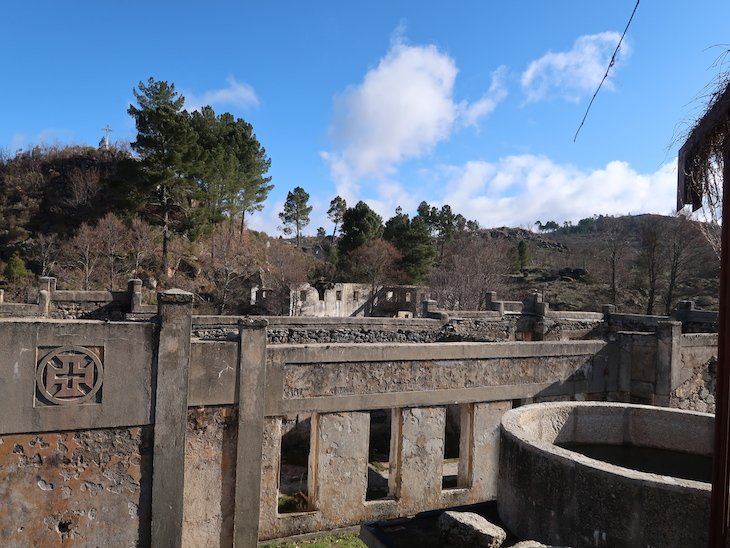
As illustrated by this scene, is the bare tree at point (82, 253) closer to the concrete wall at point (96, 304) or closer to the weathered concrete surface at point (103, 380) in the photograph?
the concrete wall at point (96, 304)

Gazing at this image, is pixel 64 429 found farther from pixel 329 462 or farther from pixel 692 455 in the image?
pixel 692 455

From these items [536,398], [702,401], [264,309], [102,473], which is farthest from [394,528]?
[264,309]

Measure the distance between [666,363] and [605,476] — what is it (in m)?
8.27

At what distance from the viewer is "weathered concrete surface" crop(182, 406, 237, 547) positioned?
24.8 ft

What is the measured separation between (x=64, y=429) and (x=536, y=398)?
328 inches

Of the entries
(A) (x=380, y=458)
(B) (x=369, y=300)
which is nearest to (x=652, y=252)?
(B) (x=369, y=300)

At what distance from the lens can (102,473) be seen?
6992 mm

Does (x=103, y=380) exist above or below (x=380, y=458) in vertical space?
above

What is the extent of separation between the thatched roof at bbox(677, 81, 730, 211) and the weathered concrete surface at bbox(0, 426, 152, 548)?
706 centimetres

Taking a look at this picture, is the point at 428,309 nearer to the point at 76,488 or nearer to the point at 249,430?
the point at 249,430

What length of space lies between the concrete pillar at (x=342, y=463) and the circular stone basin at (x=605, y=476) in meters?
3.67

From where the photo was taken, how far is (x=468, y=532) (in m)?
3.99

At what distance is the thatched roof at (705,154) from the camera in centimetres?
314

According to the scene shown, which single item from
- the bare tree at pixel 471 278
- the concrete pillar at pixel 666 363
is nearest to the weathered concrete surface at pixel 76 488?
the concrete pillar at pixel 666 363
